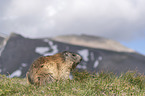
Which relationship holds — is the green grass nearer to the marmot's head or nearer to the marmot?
the marmot

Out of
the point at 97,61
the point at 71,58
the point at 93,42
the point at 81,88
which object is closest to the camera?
the point at 81,88

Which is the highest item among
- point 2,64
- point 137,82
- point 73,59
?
point 73,59

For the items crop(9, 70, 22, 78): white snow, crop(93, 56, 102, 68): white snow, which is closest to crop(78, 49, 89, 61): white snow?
crop(93, 56, 102, 68): white snow

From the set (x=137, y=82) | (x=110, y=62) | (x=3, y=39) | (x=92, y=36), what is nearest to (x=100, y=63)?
(x=110, y=62)

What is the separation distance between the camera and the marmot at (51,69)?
6.48 m

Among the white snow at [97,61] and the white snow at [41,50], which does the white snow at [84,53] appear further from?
the white snow at [41,50]

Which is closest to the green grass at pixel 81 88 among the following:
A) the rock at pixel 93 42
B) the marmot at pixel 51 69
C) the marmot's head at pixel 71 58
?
the marmot at pixel 51 69

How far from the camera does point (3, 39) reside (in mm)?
22438

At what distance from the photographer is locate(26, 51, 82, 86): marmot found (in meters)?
6.48

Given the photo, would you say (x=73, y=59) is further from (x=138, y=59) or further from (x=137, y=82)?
(x=138, y=59)

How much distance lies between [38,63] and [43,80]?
66cm

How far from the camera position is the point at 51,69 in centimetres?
647

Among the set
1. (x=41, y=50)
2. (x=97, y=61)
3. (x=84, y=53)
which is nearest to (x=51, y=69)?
(x=97, y=61)

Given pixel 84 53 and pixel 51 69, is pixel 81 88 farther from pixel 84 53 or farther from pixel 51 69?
pixel 84 53
